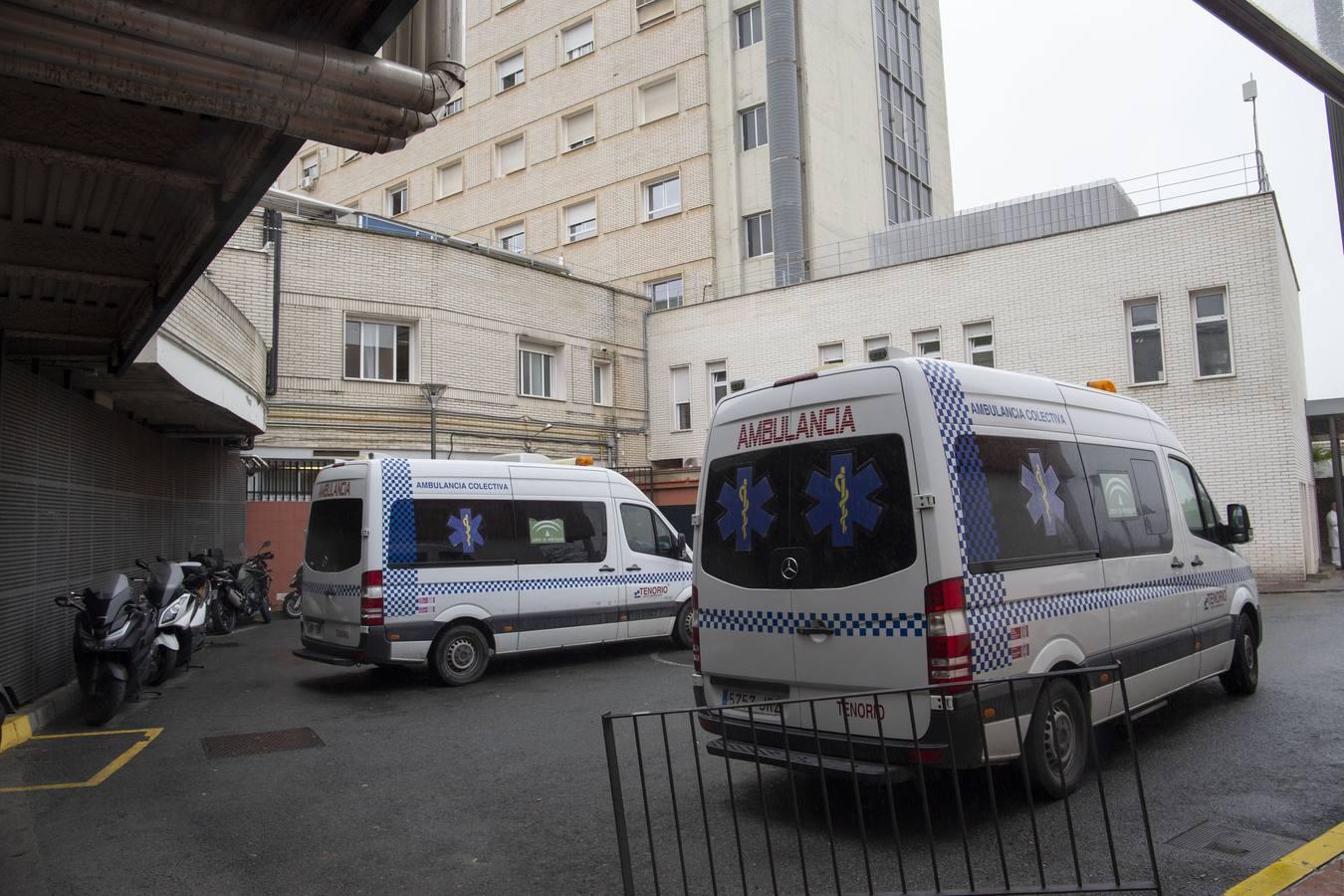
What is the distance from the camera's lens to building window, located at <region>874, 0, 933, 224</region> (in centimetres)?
3181

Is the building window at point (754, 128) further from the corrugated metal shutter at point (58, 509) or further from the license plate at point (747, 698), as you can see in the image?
the license plate at point (747, 698)

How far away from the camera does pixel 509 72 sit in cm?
3162

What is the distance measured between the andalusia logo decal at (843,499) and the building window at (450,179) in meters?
30.1

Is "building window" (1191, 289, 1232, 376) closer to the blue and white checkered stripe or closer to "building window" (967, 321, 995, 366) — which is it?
"building window" (967, 321, 995, 366)

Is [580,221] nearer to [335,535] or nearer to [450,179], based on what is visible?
[450,179]

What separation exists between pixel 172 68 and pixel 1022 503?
4.62 meters

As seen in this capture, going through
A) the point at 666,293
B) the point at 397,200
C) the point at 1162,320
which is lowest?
the point at 1162,320

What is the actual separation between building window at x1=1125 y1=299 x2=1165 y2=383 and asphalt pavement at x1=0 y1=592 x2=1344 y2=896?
8.91 m

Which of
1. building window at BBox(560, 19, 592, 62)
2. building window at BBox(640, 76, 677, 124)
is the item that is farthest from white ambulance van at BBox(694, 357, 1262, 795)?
building window at BBox(560, 19, 592, 62)

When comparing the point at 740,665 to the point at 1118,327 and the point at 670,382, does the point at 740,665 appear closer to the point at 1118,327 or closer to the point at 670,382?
the point at 1118,327

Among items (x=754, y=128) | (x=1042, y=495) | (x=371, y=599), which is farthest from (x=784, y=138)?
(x=1042, y=495)

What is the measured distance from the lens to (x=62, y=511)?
889cm

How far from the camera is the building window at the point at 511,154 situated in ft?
101

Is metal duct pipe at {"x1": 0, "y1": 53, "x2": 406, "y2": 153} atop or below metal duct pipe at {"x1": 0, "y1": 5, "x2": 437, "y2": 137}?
below
